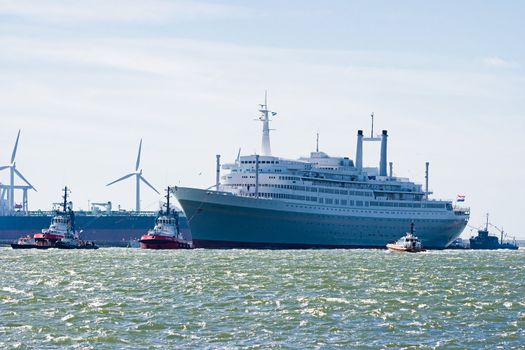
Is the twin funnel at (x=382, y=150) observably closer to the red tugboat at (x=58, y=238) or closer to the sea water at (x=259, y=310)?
the red tugboat at (x=58, y=238)

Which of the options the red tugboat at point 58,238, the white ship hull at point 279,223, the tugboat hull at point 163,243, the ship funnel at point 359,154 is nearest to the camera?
the white ship hull at point 279,223

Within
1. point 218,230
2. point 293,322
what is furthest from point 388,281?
point 218,230

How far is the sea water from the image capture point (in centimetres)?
4047

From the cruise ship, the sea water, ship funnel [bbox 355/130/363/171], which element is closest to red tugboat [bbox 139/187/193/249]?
the cruise ship

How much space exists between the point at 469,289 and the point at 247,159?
322 ft

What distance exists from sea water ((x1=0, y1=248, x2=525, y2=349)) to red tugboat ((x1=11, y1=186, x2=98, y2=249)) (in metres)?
77.1

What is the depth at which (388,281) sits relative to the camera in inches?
2682

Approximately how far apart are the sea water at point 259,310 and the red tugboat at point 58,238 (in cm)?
7711

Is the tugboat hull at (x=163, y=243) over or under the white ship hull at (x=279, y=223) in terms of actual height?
under

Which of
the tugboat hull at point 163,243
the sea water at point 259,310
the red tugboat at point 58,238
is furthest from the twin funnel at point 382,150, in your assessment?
the sea water at point 259,310

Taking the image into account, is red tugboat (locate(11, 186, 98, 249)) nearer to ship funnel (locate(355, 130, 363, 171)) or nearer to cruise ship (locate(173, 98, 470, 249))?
cruise ship (locate(173, 98, 470, 249))

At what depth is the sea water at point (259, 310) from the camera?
40.5 metres

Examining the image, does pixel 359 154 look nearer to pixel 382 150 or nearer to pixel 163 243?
pixel 382 150

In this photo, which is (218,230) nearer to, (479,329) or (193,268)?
(193,268)
